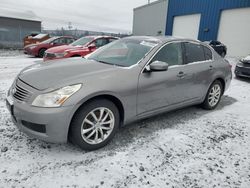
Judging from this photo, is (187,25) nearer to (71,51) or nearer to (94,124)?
(71,51)

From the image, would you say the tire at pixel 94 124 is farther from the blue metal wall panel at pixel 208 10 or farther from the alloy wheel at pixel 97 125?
the blue metal wall panel at pixel 208 10

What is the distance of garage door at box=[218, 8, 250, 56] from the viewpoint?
1480cm

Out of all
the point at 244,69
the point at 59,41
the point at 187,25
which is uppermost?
the point at 187,25

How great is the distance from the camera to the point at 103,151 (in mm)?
2750

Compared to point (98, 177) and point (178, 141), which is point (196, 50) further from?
point (98, 177)

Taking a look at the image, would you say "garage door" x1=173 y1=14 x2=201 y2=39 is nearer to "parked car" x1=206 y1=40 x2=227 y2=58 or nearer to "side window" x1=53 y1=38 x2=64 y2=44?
"parked car" x1=206 y1=40 x2=227 y2=58

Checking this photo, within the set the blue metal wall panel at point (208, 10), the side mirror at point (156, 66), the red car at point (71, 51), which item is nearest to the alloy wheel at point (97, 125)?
the side mirror at point (156, 66)

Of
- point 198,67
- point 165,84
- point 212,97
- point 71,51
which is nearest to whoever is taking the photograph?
point 165,84

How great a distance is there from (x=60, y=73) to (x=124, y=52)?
1.30 meters

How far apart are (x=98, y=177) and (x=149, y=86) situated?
1.43m

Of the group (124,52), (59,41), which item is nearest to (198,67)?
(124,52)

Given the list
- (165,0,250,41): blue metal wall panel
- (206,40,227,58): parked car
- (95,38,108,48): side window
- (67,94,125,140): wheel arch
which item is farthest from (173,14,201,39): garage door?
(67,94,125,140): wheel arch

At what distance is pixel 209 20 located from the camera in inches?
688

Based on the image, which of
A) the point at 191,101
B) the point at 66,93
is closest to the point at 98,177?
the point at 66,93
